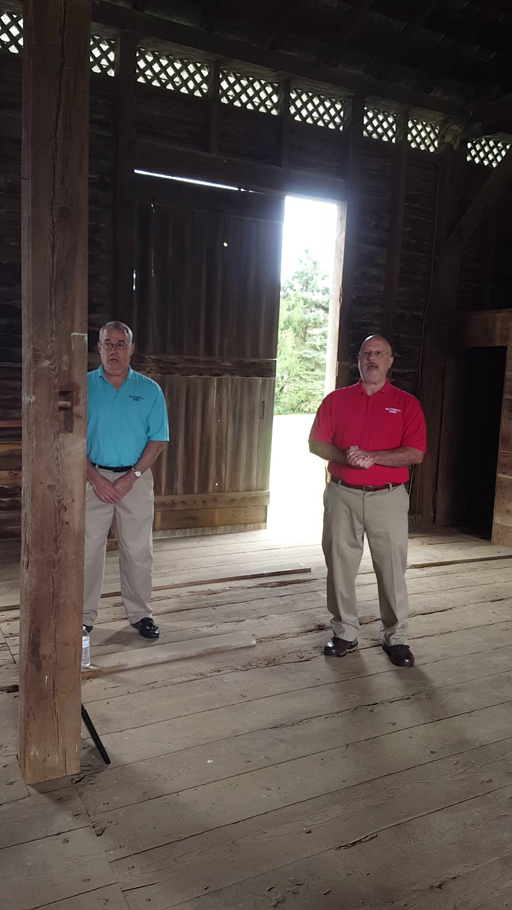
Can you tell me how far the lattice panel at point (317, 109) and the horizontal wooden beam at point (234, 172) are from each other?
0.43m

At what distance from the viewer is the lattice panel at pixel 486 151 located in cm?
588

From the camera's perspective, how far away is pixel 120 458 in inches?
119

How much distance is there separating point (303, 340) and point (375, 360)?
11598 mm

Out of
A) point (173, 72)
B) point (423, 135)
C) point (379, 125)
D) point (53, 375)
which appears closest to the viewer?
point (53, 375)

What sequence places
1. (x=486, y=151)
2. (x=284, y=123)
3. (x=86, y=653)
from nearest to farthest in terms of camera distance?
(x=86, y=653) → (x=284, y=123) → (x=486, y=151)

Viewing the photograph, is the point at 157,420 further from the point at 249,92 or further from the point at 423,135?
the point at 423,135

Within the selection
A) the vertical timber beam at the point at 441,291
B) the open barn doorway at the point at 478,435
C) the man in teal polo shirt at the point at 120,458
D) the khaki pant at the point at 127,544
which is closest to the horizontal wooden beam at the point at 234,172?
the vertical timber beam at the point at 441,291

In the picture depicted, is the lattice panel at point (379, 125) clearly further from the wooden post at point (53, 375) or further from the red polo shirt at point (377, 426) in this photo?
the wooden post at point (53, 375)

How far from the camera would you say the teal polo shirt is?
2.98 metres

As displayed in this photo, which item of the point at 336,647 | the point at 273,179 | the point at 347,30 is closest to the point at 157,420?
the point at 336,647

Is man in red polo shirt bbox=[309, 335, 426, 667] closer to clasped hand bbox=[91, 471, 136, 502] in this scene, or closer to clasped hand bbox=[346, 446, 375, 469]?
clasped hand bbox=[346, 446, 375, 469]

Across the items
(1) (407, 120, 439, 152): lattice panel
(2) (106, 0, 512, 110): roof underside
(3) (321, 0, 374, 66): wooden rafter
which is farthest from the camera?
(1) (407, 120, 439, 152): lattice panel

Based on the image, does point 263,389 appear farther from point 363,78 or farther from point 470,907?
point 470,907

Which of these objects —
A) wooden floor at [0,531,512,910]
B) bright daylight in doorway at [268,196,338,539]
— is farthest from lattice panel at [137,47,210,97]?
bright daylight in doorway at [268,196,338,539]
